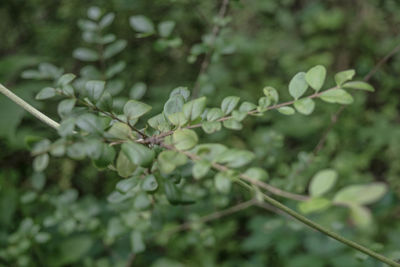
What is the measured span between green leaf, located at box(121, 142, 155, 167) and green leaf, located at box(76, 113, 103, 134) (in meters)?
0.05

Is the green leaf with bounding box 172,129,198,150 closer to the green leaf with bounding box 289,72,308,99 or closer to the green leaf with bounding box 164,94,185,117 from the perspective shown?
the green leaf with bounding box 164,94,185,117

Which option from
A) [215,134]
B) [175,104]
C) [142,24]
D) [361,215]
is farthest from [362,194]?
[215,134]

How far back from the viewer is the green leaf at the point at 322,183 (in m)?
0.45

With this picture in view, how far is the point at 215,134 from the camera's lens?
7.32 ft

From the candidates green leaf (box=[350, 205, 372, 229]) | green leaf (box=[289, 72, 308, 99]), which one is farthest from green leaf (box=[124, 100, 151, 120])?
green leaf (box=[350, 205, 372, 229])

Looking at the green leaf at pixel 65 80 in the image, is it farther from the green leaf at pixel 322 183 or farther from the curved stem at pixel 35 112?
the green leaf at pixel 322 183

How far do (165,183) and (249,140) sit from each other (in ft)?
6.14

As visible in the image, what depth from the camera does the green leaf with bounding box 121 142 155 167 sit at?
1.75 ft

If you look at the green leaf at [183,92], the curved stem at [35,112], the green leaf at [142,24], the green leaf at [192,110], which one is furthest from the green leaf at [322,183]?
the green leaf at [142,24]

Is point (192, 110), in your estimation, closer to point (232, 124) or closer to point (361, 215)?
point (232, 124)

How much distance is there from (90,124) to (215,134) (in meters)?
1.71

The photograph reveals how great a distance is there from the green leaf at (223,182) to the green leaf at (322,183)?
112 millimetres

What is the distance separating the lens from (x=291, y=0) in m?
3.51

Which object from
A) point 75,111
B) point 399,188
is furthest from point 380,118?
point 75,111
